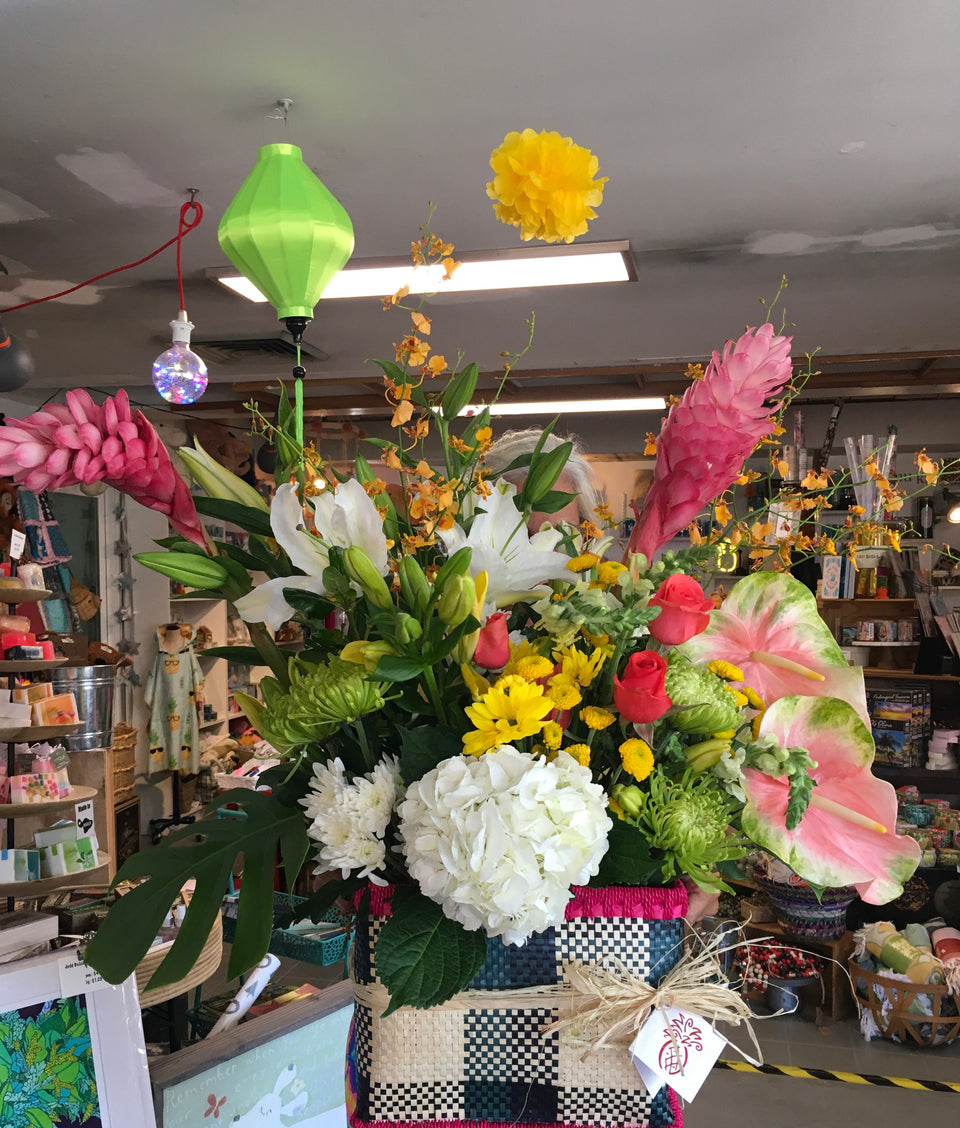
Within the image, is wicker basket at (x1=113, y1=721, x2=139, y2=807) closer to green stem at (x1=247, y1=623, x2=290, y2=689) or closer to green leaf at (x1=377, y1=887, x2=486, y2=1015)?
green stem at (x1=247, y1=623, x2=290, y2=689)

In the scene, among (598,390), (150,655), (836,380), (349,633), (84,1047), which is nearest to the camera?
(349,633)

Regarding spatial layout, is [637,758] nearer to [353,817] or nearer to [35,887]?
[353,817]

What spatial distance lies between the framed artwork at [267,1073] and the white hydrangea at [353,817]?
902 mm

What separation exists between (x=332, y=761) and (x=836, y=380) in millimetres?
5675

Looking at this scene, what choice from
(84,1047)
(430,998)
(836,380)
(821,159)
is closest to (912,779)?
(836,380)

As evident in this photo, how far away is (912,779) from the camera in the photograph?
5086 mm

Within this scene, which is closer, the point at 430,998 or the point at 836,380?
the point at 430,998

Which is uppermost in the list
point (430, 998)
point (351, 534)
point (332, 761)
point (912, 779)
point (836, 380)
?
point (836, 380)

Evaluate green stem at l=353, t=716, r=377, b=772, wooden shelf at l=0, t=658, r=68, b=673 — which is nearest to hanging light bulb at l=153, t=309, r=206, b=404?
wooden shelf at l=0, t=658, r=68, b=673

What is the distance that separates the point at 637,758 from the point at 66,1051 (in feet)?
3.09

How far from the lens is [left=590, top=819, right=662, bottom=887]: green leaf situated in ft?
2.02

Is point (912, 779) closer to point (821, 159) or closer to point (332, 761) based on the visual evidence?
point (821, 159)

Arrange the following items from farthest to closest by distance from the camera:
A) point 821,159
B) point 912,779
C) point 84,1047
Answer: point 912,779
point 821,159
point 84,1047

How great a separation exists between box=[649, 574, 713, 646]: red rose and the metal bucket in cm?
529
